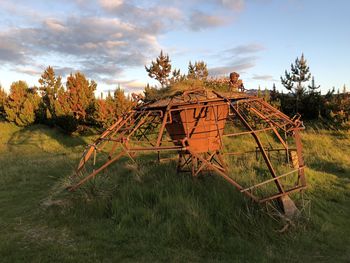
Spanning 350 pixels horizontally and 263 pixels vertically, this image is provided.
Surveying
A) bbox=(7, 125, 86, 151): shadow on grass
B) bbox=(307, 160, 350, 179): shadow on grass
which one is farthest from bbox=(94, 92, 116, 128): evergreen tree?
bbox=(307, 160, 350, 179): shadow on grass

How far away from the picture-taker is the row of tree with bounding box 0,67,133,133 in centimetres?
2640

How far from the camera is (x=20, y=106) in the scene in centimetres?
3156

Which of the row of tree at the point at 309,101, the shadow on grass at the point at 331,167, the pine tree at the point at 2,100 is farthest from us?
the pine tree at the point at 2,100

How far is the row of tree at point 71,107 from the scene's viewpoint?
86.6ft

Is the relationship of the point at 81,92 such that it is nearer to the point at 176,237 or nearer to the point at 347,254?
the point at 176,237

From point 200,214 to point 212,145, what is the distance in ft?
8.34

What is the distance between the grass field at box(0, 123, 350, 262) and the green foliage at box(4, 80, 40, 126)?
20.8 metres

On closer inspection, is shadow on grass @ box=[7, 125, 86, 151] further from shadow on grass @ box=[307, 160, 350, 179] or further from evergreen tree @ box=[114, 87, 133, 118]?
shadow on grass @ box=[307, 160, 350, 179]

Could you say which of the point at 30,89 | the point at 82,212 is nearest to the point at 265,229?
the point at 82,212

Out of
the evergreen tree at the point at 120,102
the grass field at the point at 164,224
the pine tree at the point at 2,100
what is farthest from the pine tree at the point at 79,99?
the grass field at the point at 164,224

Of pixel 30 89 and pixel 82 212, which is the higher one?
pixel 30 89

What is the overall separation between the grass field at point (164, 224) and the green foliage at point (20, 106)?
20.8 m

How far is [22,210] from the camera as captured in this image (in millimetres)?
9477

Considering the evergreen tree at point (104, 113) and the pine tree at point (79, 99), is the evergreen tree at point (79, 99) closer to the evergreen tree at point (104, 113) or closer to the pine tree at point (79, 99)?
the pine tree at point (79, 99)
